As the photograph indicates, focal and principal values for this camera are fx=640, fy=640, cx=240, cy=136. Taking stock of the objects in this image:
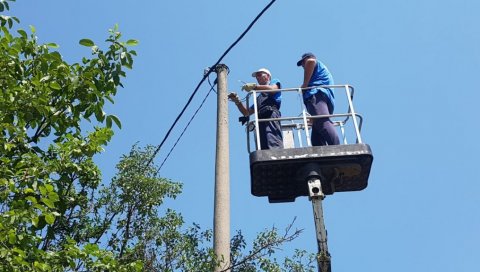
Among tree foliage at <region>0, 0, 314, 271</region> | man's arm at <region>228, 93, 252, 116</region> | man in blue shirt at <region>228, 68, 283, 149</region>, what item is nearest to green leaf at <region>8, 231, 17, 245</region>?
tree foliage at <region>0, 0, 314, 271</region>

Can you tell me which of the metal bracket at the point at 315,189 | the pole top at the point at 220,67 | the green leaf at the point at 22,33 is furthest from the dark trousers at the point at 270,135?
the green leaf at the point at 22,33

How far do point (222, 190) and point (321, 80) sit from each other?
206cm

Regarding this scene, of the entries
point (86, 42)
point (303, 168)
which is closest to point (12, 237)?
point (86, 42)

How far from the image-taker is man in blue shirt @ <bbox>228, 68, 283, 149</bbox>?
7.64m

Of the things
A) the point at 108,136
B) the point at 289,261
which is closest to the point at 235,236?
the point at 289,261

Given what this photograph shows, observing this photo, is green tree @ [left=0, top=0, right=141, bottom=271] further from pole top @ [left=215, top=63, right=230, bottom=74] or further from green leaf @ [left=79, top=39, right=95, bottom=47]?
pole top @ [left=215, top=63, right=230, bottom=74]

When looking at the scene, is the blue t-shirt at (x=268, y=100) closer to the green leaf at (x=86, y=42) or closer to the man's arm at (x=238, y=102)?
the man's arm at (x=238, y=102)

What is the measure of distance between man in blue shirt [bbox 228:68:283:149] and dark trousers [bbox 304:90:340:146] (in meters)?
0.42

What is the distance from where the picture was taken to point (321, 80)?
26.6 ft

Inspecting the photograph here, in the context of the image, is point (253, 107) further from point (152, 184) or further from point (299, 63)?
point (152, 184)

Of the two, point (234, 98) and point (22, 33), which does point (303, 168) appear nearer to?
point (234, 98)

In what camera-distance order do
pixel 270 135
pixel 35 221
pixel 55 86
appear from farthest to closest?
1. pixel 270 135
2. pixel 55 86
3. pixel 35 221

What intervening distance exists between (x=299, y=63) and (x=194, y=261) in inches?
111

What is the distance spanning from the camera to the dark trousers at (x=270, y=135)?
7.59 meters
